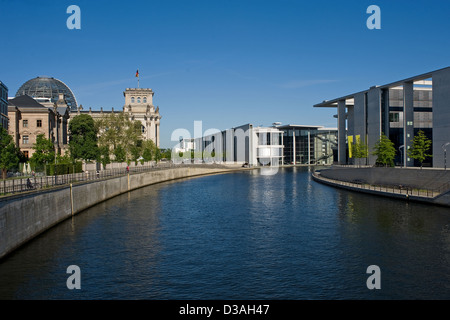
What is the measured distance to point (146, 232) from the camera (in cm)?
3675

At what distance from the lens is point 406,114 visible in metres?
76.6

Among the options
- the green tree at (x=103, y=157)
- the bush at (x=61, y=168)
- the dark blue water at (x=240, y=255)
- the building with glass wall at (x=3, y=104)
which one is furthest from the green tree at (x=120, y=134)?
the dark blue water at (x=240, y=255)

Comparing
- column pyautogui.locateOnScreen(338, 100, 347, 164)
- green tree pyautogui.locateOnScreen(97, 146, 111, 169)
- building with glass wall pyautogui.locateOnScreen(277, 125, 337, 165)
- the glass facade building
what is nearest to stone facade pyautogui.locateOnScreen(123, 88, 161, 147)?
building with glass wall pyautogui.locateOnScreen(277, 125, 337, 165)

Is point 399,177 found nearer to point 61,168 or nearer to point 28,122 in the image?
point 61,168

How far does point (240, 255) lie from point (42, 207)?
61.8 ft

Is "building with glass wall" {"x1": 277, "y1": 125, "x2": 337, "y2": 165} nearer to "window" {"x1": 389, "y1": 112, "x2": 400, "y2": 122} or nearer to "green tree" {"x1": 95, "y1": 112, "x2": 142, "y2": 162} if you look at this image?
"green tree" {"x1": 95, "y1": 112, "x2": 142, "y2": 162}

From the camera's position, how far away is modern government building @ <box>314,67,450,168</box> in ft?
213

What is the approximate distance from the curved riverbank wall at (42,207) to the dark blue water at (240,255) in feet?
3.81

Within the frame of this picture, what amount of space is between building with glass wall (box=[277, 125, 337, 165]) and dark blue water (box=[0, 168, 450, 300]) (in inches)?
5621

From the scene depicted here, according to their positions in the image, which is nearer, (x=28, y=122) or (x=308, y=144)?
(x=28, y=122)

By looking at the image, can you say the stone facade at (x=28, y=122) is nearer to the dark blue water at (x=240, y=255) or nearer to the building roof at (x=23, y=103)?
the building roof at (x=23, y=103)

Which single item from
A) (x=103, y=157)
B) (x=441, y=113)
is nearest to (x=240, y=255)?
(x=441, y=113)
